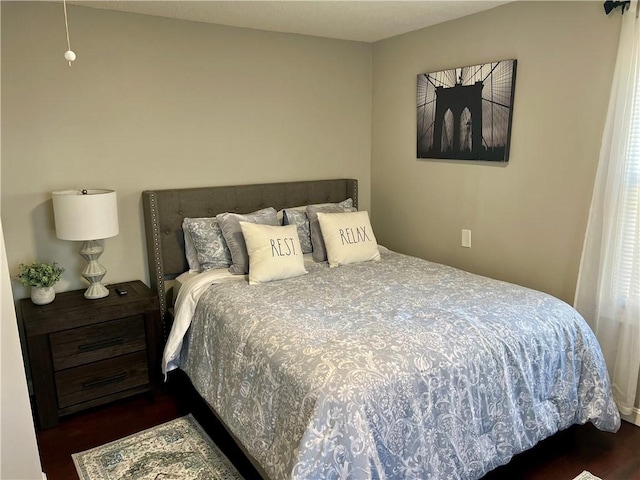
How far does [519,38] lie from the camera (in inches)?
109

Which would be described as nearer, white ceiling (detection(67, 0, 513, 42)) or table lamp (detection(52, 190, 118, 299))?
table lamp (detection(52, 190, 118, 299))

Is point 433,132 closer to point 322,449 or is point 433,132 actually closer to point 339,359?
point 339,359

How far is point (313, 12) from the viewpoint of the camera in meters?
2.91

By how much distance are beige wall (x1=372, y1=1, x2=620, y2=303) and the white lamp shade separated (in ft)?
7.28

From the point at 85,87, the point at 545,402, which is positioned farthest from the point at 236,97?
the point at 545,402

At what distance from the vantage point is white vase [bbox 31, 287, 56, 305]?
8.53ft

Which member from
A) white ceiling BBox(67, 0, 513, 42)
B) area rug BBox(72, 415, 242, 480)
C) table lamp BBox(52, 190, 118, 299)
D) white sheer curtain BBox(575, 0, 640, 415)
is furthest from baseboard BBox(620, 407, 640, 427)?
table lamp BBox(52, 190, 118, 299)

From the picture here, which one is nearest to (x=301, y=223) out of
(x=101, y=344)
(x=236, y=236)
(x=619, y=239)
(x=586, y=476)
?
(x=236, y=236)

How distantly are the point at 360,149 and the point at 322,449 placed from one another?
2.86m

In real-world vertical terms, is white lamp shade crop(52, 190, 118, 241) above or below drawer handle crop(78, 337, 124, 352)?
above

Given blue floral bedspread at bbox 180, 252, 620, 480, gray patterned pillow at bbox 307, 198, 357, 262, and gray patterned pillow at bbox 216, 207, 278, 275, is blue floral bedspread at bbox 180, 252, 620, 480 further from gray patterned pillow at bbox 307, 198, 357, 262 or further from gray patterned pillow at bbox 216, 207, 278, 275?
gray patterned pillow at bbox 307, 198, 357, 262

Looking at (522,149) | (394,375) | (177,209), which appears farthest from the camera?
(177,209)

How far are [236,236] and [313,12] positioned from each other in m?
1.48

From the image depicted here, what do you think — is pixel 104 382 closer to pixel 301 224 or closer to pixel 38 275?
pixel 38 275
